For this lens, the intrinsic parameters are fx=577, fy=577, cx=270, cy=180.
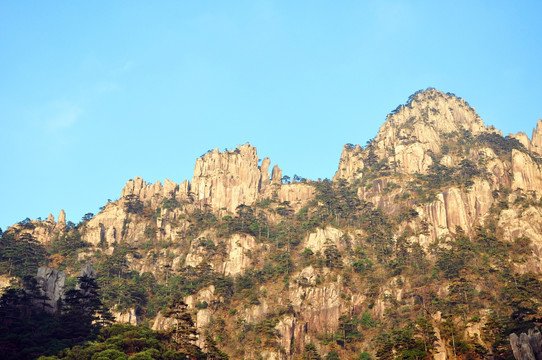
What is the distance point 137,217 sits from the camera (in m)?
130

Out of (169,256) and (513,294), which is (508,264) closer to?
(513,294)

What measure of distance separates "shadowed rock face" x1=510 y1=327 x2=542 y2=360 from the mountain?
6201 millimetres

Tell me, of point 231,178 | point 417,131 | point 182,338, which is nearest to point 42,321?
point 182,338

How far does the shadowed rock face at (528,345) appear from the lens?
58.4 m

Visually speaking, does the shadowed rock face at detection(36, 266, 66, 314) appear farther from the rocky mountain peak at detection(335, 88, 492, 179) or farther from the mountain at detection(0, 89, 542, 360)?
the rocky mountain peak at detection(335, 88, 492, 179)

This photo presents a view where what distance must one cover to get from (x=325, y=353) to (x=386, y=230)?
35283 mm

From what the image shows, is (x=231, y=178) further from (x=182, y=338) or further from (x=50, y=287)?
(x=182, y=338)

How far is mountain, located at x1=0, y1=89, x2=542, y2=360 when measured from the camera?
287ft

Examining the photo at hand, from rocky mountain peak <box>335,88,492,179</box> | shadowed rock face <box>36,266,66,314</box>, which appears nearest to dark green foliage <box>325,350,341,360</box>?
shadowed rock face <box>36,266,66,314</box>

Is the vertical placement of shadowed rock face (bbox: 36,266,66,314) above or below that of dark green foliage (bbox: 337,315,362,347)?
above

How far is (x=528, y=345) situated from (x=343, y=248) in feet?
180

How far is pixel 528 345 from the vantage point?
58.9 m

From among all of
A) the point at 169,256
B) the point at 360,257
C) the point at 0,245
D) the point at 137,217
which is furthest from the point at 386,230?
the point at 0,245

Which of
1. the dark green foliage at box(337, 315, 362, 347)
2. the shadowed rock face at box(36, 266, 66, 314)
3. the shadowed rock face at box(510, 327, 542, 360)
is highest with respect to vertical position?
the shadowed rock face at box(36, 266, 66, 314)
